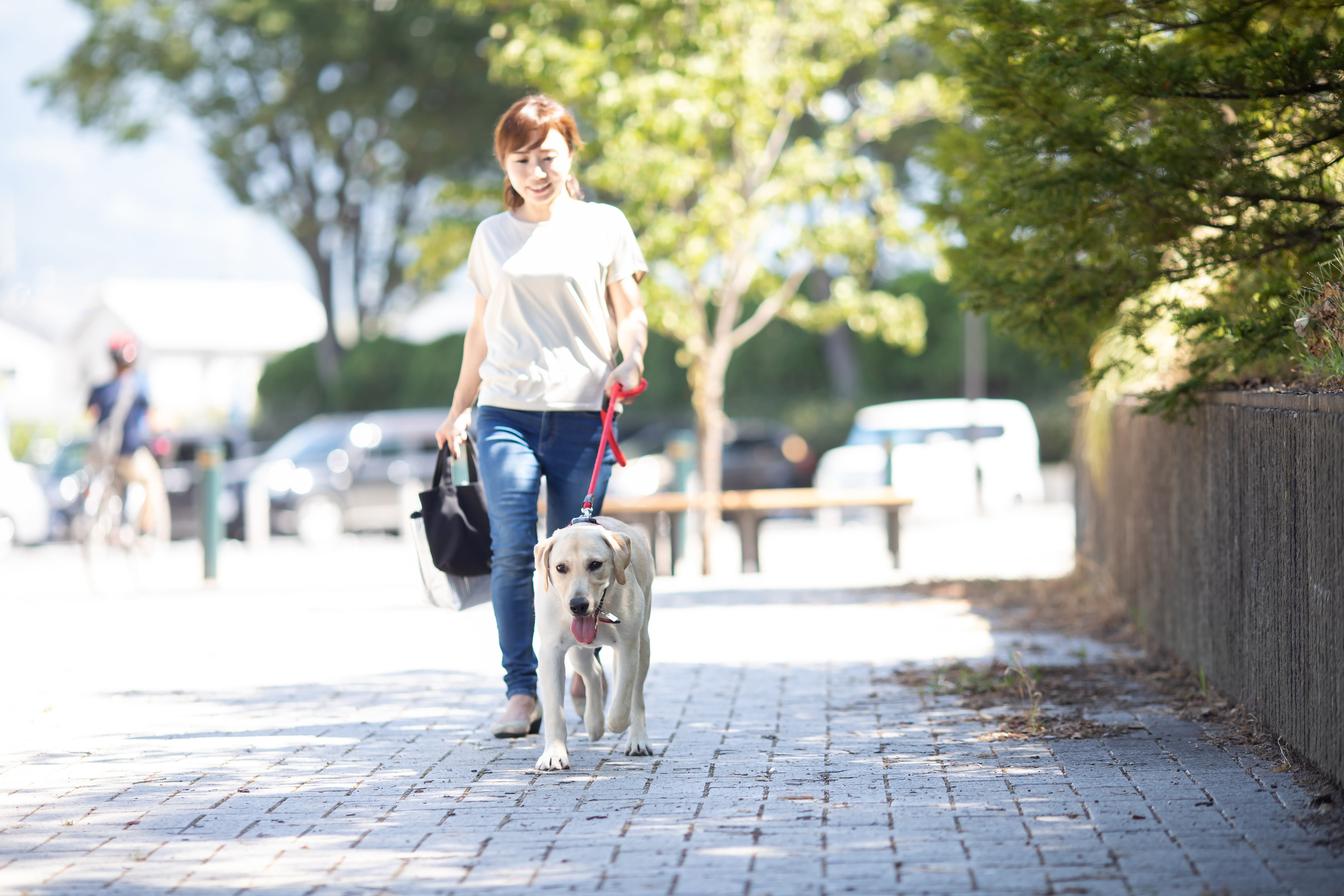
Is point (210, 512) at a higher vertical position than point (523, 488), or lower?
lower

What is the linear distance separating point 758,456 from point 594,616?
20.7 m

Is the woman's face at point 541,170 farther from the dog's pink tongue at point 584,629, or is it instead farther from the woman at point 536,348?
the dog's pink tongue at point 584,629

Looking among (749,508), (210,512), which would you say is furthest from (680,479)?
(210,512)

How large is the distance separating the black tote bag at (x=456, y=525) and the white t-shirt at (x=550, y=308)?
468 millimetres

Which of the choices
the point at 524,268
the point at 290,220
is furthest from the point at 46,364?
the point at 524,268

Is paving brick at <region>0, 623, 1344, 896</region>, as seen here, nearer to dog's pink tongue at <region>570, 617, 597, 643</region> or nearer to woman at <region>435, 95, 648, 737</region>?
dog's pink tongue at <region>570, 617, 597, 643</region>

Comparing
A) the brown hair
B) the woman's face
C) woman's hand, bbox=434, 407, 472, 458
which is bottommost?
woman's hand, bbox=434, 407, 472, 458

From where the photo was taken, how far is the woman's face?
531 cm

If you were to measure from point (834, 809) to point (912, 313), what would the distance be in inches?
457

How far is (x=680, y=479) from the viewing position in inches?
567

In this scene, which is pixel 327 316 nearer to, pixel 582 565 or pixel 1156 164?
pixel 1156 164

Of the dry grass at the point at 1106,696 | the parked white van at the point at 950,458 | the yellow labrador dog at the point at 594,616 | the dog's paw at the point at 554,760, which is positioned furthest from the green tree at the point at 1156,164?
the parked white van at the point at 950,458

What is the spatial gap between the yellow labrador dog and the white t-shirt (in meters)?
0.59

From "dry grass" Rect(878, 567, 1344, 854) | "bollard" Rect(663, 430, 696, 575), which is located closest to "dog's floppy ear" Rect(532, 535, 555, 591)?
"dry grass" Rect(878, 567, 1344, 854)
